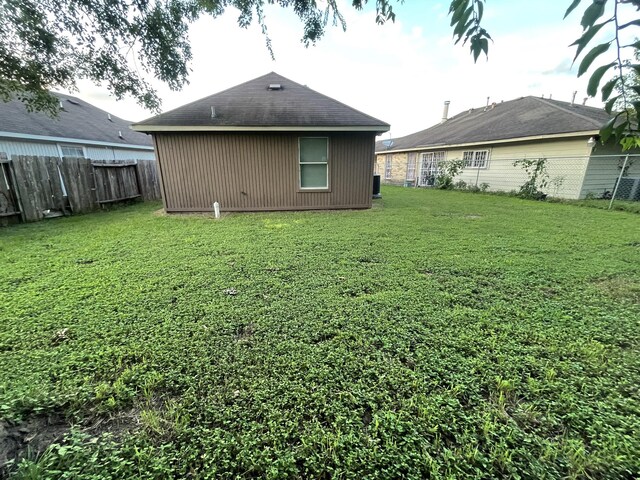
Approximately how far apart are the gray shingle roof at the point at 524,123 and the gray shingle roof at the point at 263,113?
25.1 feet

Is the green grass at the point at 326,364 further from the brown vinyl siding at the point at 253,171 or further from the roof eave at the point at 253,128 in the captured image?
the roof eave at the point at 253,128

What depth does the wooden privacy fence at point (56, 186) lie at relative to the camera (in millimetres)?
5973

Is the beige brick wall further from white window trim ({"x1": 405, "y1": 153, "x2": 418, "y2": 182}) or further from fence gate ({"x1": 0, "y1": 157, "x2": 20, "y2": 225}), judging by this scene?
fence gate ({"x1": 0, "y1": 157, "x2": 20, "y2": 225})

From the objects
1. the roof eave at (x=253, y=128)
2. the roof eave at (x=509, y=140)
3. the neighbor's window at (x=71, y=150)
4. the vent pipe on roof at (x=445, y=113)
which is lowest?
the neighbor's window at (x=71, y=150)

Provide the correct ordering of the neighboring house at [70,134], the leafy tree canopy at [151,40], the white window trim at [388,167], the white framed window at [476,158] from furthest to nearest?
the white window trim at [388,167] < the white framed window at [476,158] < the neighboring house at [70,134] < the leafy tree canopy at [151,40]

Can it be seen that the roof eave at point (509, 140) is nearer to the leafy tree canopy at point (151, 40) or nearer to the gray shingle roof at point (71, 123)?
the leafy tree canopy at point (151, 40)

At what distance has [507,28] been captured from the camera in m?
1.20

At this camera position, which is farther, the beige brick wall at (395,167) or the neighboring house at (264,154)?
the beige brick wall at (395,167)

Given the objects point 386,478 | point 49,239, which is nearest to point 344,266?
point 386,478

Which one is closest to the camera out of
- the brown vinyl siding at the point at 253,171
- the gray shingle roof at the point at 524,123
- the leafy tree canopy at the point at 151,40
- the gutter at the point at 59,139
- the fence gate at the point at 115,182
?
the leafy tree canopy at the point at 151,40

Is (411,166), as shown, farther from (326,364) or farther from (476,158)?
(326,364)

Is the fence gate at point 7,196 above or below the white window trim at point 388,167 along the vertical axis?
below

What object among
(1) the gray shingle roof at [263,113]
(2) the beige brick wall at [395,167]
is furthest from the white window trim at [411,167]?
(1) the gray shingle roof at [263,113]

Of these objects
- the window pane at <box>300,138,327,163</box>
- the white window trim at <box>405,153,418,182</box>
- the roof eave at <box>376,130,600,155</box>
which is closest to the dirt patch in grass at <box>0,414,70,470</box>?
the window pane at <box>300,138,327,163</box>
